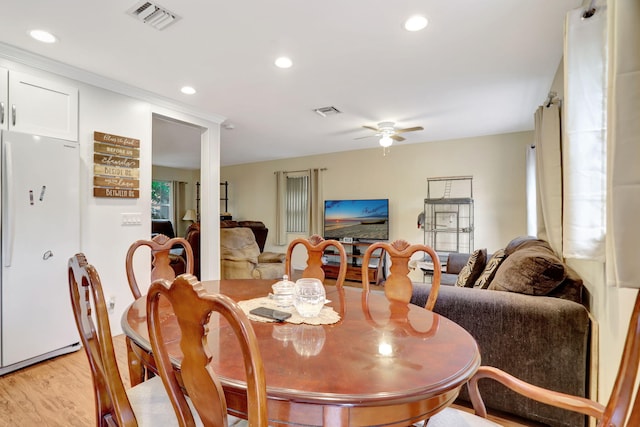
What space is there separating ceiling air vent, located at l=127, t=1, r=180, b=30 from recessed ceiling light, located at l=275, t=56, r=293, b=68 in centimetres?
80

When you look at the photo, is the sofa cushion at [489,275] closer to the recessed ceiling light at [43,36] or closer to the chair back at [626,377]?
the chair back at [626,377]

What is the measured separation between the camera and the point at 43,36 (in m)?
2.31

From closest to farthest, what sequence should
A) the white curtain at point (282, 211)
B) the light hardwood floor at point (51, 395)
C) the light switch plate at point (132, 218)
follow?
the light hardwood floor at point (51, 395), the light switch plate at point (132, 218), the white curtain at point (282, 211)

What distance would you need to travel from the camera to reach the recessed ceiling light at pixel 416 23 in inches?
81.6

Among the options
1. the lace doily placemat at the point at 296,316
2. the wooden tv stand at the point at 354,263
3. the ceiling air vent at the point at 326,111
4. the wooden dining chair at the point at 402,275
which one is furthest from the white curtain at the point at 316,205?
the lace doily placemat at the point at 296,316

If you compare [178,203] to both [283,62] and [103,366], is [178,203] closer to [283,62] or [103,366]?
[283,62]

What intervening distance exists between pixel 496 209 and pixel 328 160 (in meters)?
3.20

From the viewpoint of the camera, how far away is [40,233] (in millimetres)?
2535

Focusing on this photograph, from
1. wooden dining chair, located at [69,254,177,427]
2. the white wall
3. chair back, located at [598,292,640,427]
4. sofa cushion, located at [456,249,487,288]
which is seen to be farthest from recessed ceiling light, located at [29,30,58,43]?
sofa cushion, located at [456,249,487,288]

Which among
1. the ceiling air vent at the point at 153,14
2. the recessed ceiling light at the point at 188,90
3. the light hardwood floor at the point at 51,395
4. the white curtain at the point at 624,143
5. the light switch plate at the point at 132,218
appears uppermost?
the ceiling air vent at the point at 153,14

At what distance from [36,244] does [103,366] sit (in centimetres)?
223

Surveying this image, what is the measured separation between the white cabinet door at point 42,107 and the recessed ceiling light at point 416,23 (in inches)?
112

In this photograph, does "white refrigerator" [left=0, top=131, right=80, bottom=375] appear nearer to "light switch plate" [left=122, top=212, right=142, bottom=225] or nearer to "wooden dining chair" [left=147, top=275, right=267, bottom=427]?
"light switch plate" [left=122, top=212, right=142, bottom=225]

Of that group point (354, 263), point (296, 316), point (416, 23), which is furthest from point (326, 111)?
point (354, 263)
